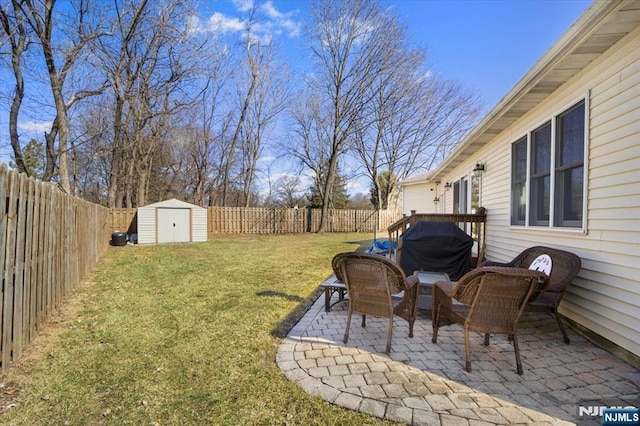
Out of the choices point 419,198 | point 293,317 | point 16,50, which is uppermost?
point 16,50

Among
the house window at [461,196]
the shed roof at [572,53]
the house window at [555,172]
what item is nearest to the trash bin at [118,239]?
the house window at [461,196]

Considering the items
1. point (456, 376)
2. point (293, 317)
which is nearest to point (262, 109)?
point (293, 317)

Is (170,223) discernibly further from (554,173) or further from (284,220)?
(554,173)

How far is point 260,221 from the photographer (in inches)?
747

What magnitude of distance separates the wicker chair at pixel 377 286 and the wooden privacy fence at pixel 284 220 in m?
13.4

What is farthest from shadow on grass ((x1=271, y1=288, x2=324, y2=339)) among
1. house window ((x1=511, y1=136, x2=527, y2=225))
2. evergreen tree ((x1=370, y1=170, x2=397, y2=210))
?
evergreen tree ((x1=370, y1=170, x2=397, y2=210))

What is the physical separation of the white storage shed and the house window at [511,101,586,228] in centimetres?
1206

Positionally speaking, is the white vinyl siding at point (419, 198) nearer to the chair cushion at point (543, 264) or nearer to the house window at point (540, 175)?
the house window at point (540, 175)

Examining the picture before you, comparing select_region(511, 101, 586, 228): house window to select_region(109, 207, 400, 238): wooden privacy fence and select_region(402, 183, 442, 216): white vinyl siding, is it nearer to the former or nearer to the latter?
select_region(402, 183, 442, 216): white vinyl siding

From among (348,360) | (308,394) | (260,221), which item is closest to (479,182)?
(348,360)

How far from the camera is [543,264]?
12.0 ft

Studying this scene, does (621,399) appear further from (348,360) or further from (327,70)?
(327,70)

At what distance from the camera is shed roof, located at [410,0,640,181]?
2502 mm

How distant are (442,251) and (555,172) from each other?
2.13 m
